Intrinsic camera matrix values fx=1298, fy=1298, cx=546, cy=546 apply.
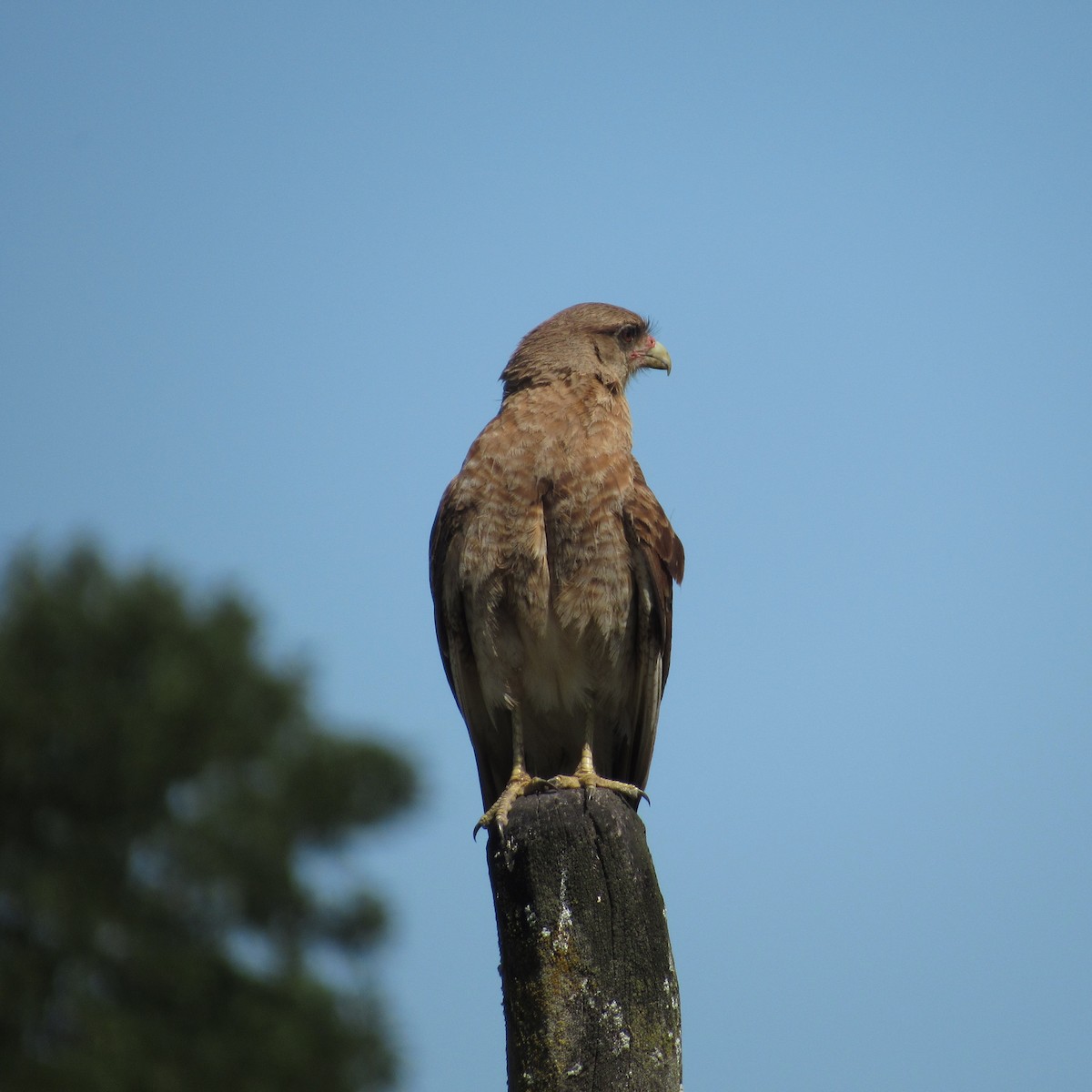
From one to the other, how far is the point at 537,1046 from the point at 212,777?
52.4 feet

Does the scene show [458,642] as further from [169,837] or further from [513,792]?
[169,837]

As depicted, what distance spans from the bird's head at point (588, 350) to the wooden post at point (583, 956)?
8.93 ft

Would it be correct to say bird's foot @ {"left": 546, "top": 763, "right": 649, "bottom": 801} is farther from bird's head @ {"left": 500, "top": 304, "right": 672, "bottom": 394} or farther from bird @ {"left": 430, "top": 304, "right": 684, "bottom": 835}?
bird's head @ {"left": 500, "top": 304, "right": 672, "bottom": 394}

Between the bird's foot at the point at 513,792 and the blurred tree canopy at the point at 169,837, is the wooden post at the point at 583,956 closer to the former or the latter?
the bird's foot at the point at 513,792

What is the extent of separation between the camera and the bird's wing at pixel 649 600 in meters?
4.95

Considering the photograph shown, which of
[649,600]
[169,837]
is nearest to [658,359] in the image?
[649,600]

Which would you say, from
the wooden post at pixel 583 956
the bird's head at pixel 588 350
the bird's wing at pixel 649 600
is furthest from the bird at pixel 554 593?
the wooden post at pixel 583 956

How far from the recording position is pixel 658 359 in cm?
625

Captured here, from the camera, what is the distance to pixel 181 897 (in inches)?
666

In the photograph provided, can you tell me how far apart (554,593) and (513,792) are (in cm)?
76

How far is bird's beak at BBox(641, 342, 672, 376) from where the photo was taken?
6.22 m

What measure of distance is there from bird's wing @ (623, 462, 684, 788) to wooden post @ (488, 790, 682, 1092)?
1825 millimetres

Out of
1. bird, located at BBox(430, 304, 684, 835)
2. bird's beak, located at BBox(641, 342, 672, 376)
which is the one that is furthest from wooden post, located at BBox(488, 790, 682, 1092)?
bird's beak, located at BBox(641, 342, 672, 376)


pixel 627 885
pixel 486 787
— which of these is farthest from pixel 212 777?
pixel 627 885
